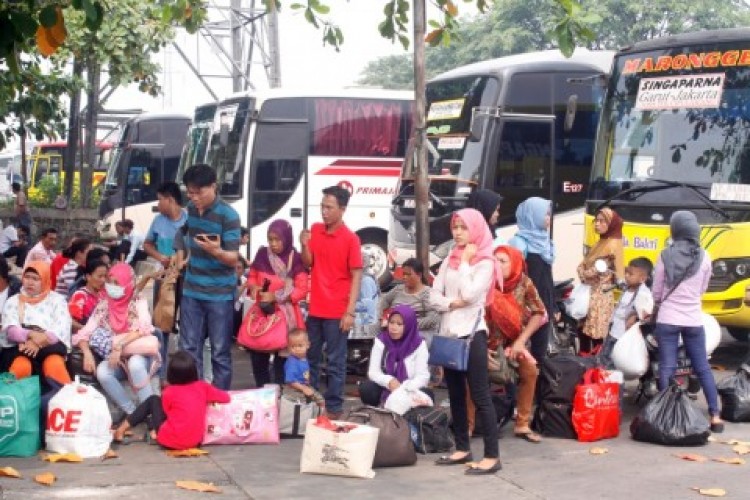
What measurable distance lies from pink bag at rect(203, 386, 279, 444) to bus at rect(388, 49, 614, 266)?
6467 mm

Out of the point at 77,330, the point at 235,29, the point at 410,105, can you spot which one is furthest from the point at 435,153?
the point at 235,29

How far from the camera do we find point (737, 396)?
967cm

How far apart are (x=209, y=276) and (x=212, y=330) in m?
0.39

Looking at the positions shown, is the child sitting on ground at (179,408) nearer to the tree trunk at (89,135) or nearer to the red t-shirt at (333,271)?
the red t-shirt at (333,271)

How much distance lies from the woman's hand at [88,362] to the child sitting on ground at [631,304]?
3.92 metres

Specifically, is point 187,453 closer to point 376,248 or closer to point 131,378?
point 131,378

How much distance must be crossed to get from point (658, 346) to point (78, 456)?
13.9 feet

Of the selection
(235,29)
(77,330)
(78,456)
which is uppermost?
(235,29)

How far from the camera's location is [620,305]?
33.7ft

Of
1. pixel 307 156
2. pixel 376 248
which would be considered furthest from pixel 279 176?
pixel 376 248

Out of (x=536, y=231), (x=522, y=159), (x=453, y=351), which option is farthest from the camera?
(x=522, y=159)

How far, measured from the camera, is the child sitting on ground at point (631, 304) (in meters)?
10.0

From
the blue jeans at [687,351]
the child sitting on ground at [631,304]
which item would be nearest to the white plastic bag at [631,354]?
the child sitting on ground at [631,304]

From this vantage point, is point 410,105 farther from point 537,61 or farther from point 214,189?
point 214,189
